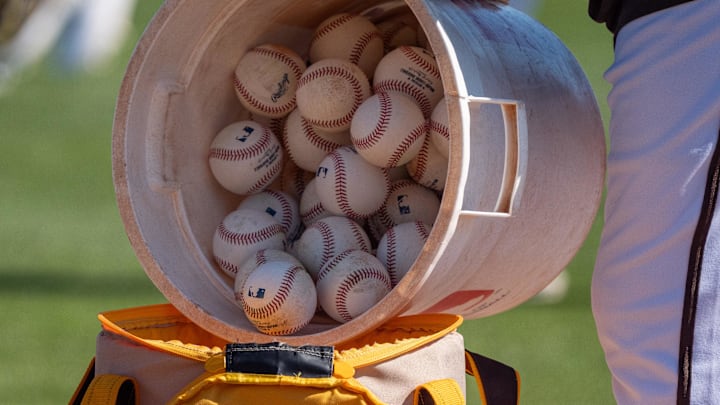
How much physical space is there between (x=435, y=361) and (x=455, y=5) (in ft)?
2.20

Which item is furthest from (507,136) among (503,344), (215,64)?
(503,344)

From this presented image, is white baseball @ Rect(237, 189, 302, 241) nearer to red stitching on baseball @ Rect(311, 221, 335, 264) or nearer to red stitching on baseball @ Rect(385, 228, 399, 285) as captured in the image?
red stitching on baseball @ Rect(311, 221, 335, 264)

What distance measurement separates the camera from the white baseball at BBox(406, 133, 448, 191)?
6.71ft

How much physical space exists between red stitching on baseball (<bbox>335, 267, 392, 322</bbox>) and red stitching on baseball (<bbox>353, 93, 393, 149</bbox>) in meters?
0.28

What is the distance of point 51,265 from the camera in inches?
160

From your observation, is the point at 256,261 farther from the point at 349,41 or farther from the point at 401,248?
the point at 349,41

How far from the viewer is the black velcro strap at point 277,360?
58.7 inches

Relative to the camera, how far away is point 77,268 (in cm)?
406

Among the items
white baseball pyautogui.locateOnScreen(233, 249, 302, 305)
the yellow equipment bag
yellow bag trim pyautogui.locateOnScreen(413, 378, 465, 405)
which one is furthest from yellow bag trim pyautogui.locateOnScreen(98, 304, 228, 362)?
yellow bag trim pyautogui.locateOnScreen(413, 378, 465, 405)

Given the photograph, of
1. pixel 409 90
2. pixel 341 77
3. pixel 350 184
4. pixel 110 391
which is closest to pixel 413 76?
pixel 409 90

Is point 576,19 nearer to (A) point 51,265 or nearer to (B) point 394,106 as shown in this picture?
(A) point 51,265

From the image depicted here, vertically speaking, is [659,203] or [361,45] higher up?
[361,45]

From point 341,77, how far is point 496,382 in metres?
0.71

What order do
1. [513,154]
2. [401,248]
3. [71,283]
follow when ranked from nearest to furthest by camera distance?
[513,154], [401,248], [71,283]
